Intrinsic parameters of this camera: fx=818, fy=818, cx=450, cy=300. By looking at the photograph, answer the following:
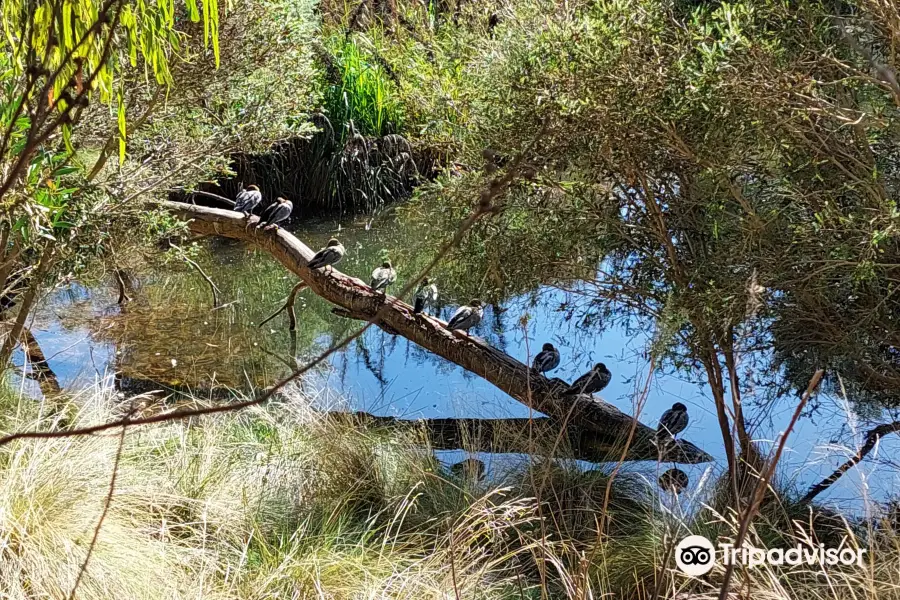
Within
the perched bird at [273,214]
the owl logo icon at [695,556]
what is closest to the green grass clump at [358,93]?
the perched bird at [273,214]

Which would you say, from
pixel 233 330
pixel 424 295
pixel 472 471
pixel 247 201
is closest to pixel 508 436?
pixel 472 471

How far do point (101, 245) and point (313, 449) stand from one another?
1533 millimetres

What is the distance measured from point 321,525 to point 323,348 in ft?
13.2

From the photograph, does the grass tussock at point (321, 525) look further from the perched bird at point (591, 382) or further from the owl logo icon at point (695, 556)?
the perched bird at point (591, 382)

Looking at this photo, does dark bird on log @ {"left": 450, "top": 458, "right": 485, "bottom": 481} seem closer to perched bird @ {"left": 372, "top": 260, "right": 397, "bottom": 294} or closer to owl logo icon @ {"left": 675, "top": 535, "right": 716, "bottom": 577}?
owl logo icon @ {"left": 675, "top": 535, "right": 716, "bottom": 577}

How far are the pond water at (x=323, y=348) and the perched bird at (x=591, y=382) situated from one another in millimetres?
264

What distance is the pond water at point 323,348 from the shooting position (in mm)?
5438

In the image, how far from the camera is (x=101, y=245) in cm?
411

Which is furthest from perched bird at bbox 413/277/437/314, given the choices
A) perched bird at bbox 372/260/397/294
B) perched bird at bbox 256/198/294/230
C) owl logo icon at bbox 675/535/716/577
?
owl logo icon at bbox 675/535/716/577

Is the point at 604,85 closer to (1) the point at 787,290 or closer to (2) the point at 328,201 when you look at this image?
(1) the point at 787,290

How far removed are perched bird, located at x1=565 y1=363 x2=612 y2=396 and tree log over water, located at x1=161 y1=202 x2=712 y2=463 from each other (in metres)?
0.08

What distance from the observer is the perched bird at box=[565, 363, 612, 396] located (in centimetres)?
552

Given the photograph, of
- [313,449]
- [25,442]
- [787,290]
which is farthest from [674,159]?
[25,442]

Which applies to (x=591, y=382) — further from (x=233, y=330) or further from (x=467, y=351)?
(x=233, y=330)
